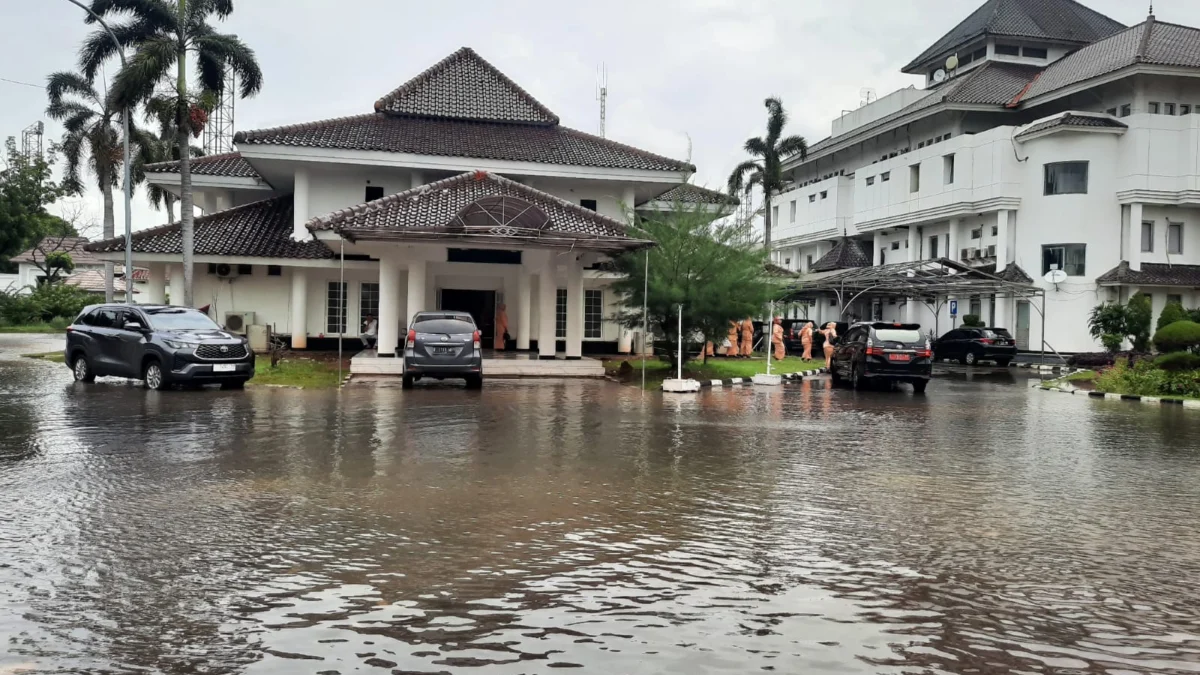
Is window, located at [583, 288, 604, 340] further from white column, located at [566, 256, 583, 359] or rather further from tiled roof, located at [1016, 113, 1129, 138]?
tiled roof, located at [1016, 113, 1129, 138]

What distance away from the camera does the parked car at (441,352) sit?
2134 cm

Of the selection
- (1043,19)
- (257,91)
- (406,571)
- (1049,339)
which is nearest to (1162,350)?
(1049,339)

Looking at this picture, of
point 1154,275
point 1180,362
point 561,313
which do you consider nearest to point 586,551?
point 1180,362

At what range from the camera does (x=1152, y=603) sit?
5.66m

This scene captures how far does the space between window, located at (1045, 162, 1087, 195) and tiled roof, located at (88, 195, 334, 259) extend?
32354mm

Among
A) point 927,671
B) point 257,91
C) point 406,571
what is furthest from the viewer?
point 257,91

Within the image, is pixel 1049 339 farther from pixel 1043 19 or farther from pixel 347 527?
pixel 347 527

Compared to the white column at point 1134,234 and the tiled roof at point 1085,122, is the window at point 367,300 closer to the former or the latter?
the tiled roof at point 1085,122

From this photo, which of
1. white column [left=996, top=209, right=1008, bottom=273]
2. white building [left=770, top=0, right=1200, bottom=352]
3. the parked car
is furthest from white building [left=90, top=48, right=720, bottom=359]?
white building [left=770, top=0, right=1200, bottom=352]

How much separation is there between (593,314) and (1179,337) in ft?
60.3

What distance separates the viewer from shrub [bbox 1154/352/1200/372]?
23.1 m

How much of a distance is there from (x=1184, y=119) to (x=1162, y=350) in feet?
72.0

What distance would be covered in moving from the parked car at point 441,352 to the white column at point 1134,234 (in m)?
33.2

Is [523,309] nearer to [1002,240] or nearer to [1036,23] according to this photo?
[1002,240]
